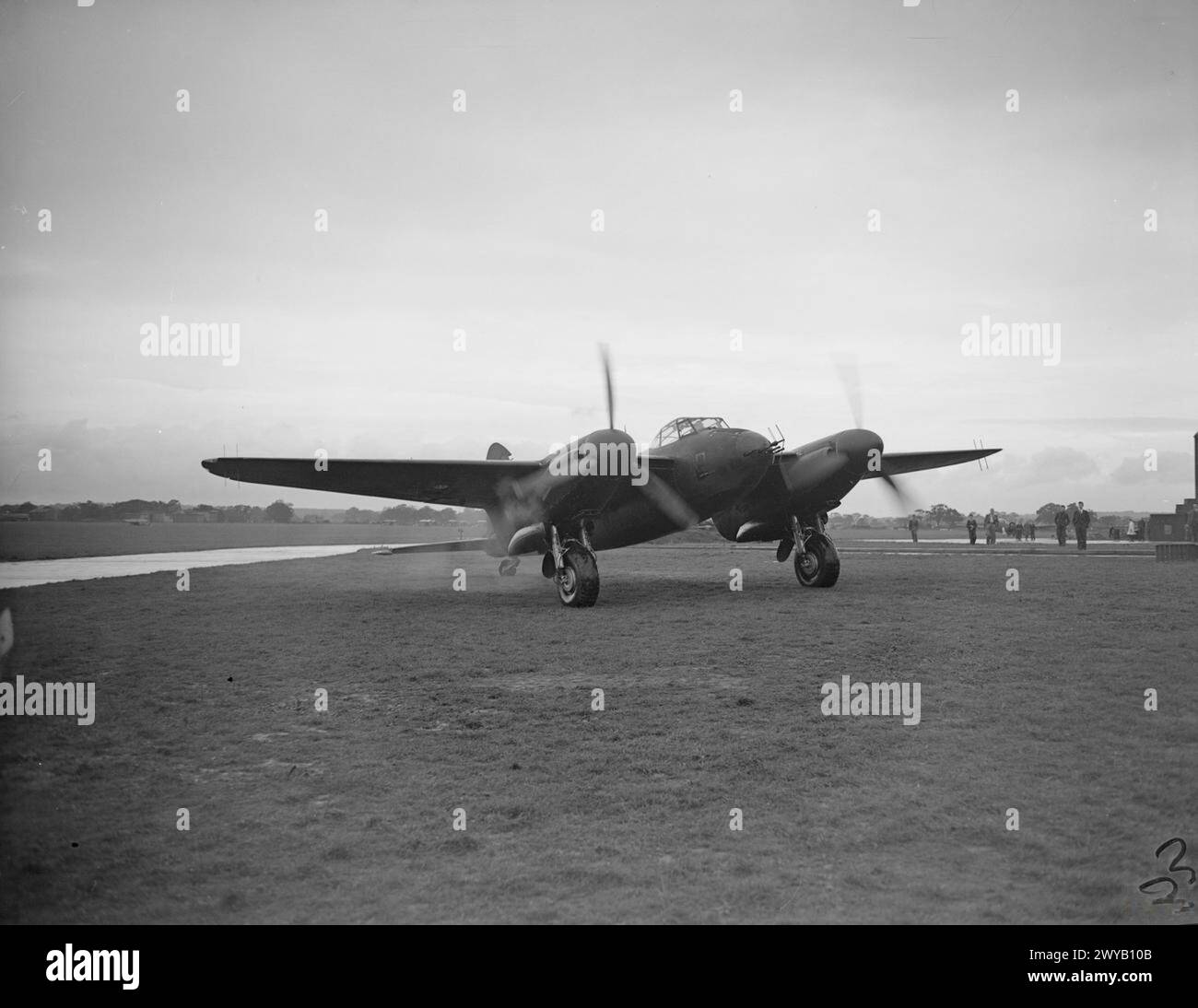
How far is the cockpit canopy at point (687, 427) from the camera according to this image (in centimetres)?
1767

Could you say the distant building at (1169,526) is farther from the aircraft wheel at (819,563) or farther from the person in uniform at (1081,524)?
the aircraft wheel at (819,563)

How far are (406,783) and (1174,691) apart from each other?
7.60 m

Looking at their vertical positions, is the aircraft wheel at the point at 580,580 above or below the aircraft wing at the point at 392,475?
below

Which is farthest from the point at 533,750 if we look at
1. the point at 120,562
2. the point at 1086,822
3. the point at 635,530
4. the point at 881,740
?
the point at 120,562

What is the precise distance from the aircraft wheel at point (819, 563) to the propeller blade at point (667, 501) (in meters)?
3.29

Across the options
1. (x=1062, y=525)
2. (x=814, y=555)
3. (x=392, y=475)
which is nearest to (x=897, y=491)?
(x=814, y=555)

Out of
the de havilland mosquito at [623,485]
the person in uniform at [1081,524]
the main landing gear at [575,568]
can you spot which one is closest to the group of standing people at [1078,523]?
the person in uniform at [1081,524]

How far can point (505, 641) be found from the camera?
12.5m

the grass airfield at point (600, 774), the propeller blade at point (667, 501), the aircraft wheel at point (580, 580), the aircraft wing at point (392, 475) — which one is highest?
the aircraft wing at point (392, 475)

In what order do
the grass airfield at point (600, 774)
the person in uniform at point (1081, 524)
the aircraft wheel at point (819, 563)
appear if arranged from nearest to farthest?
the grass airfield at point (600, 774), the aircraft wheel at point (819, 563), the person in uniform at point (1081, 524)

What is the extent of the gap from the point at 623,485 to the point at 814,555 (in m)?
5.65

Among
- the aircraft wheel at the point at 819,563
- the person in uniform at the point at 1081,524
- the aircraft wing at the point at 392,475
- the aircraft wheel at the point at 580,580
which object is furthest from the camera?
the person in uniform at the point at 1081,524

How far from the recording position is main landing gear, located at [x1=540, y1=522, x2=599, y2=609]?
649 inches
